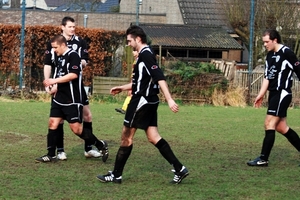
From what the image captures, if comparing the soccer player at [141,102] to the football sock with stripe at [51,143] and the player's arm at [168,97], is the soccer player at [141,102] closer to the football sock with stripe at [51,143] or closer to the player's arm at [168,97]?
the player's arm at [168,97]

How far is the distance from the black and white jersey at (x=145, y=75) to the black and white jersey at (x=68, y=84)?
4.53 ft

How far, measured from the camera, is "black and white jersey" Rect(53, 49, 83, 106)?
28.7 feet

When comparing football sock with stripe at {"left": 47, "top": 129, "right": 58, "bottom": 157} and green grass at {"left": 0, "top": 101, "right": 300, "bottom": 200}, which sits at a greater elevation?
football sock with stripe at {"left": 47, "top": 129, "right": 58, "bottom": 157}

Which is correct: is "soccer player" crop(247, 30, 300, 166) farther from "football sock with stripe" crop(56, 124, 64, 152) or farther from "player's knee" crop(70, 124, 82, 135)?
"football sock with stripe" crop(56, 124, 64, 152)

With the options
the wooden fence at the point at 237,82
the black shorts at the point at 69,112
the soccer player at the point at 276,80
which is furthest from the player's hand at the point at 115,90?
the wooden fence at the point at 237,82

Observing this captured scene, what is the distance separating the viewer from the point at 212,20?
3350 centimetres

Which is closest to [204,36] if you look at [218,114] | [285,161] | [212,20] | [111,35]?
[212,20]

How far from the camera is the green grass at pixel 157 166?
23.4 feet

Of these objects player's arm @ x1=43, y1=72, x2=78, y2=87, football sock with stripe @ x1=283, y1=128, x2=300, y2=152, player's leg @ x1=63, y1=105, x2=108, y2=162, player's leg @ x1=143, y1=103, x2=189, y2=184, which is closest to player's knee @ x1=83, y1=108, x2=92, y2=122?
player's leg @ x1=63, y1=105, x2=108, y2=162

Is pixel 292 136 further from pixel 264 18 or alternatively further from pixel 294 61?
pixel 264 18

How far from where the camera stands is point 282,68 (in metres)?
9.15

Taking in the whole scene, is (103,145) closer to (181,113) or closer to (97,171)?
(97,171)

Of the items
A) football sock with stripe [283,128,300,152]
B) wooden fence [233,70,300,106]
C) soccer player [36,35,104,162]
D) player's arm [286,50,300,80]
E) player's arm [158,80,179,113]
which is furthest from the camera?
wooden fence [233,70,300,106]

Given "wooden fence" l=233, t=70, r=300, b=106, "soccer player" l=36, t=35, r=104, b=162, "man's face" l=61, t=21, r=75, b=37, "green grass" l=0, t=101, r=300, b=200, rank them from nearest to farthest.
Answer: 1. "green grass" l=0, t=101, r=300, b=200
2. "soccer player" l=36, t=35, r=104, b=162
3. "man's face" l=61, t=21, r=75, b=37
4. "wooden fence" l=233, t=70, r=300, b=106
